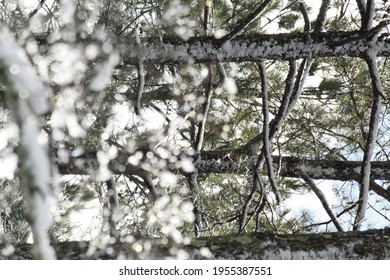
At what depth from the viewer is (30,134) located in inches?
9.3

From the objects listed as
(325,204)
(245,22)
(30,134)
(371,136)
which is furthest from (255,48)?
(30,134)

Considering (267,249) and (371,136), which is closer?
(267,249)

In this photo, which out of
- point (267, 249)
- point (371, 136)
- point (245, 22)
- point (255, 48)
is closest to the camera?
point (267, 249)

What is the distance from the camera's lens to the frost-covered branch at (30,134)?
23cm

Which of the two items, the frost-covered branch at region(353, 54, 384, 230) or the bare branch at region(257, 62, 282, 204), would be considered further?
the bare branch at region(257, 62, 282, 204)

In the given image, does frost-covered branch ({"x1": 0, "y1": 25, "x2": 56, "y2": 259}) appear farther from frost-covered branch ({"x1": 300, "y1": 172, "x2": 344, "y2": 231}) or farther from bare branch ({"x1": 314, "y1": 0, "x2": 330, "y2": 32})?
frost-covered branch ({"x1": 300, "y1": 172, "x2": 344, "y2": 231})

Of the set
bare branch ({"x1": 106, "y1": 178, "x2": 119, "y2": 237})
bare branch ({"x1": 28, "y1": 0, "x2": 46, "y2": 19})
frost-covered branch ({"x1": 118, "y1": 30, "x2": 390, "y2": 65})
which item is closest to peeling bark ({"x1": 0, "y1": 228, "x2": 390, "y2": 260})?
bare branch ({"x1": 106, "y1": 178, "x2": 119, "y2": 237})

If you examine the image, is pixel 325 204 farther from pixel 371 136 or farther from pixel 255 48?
pixel 255 48

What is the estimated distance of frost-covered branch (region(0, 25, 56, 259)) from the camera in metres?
0.23

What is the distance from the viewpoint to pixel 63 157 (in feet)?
6.23

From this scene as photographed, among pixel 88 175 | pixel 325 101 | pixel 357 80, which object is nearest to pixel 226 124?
pixel 325 101

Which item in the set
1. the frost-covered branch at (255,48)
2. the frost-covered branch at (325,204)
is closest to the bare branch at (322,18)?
the frost-covered branch at (255,48)
